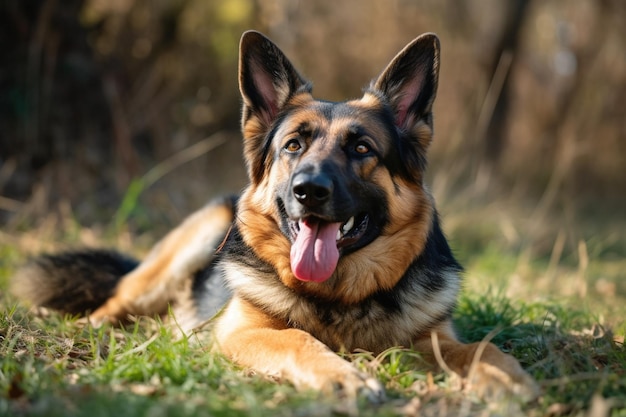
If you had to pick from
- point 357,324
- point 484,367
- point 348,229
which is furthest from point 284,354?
point 484,367

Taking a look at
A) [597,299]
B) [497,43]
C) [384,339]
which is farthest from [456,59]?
[384,339]

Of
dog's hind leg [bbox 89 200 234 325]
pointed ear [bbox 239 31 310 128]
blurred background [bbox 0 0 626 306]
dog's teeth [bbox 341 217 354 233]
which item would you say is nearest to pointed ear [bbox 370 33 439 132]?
pointed ear [bbox 239 31 310 128]

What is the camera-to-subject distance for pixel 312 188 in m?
3.43

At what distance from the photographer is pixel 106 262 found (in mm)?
5617

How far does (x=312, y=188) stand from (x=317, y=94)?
10097 millimetres

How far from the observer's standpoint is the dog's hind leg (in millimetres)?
5184

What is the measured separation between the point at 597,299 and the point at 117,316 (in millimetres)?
4676

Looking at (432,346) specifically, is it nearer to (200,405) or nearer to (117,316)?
(200,405)

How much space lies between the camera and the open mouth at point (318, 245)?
358cm

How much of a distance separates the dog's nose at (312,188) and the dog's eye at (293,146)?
49 cm

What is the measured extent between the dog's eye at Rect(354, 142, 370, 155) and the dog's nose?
47 cm

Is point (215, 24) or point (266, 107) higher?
point (215, 24)

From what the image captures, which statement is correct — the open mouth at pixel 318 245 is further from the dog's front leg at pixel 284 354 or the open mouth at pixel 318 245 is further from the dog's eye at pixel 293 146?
the dog's eye at pixel 293 146

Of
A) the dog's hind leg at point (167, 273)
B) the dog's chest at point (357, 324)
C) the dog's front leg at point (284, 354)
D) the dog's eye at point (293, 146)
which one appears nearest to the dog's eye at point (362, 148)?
the dog's eye at point (293, 146)
